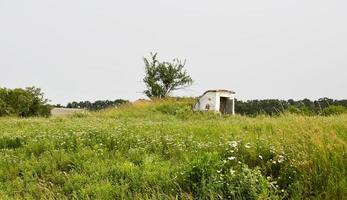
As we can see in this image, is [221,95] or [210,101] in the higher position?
[221,95]

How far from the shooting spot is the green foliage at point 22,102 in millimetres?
31642

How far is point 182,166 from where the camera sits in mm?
6316

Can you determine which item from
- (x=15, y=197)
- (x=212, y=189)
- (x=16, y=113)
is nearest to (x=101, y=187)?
(x=15, y=197)

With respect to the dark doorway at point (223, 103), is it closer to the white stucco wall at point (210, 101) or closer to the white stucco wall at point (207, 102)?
the white stucco wall at point (210, 101)

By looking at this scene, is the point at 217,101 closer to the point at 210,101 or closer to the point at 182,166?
the point at 210,101

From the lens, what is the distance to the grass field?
5117 mm

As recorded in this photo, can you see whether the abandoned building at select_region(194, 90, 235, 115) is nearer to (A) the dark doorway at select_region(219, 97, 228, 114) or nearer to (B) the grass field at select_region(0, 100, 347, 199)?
(A) the dark doorway at select_region(219, 97, 228, 114)

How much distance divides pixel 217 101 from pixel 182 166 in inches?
897

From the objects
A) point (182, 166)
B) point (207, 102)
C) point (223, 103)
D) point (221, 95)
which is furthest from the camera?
point (223, 103)

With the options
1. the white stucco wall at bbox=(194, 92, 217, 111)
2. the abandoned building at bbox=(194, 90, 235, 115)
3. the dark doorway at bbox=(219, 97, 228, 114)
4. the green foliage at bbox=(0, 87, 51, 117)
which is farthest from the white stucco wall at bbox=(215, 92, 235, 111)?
the green foliage at bbox=(0, 87, 51, 117)

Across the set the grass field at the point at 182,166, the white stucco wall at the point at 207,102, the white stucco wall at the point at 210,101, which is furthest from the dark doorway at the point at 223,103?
the grass field at the point at 182,166

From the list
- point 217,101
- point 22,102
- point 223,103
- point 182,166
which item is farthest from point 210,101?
point 182,166

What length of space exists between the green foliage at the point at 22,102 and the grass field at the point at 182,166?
908 inches

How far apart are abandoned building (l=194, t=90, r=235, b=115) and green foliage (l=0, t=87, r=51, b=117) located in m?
12.2
